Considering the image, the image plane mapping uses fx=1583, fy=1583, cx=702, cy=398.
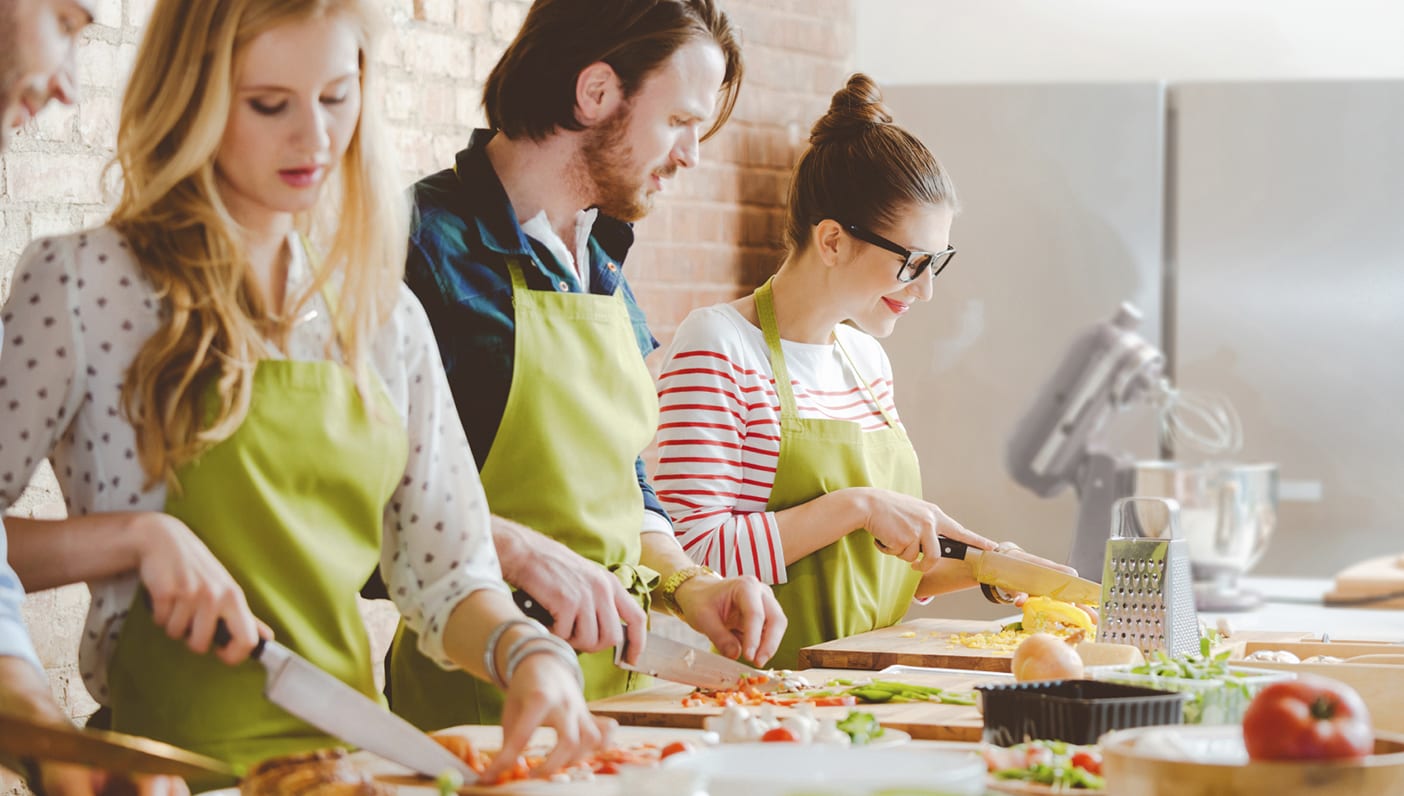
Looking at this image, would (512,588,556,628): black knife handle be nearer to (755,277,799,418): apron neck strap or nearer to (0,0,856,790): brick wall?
(0,0,856,790): brick wall

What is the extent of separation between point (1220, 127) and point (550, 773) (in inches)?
128

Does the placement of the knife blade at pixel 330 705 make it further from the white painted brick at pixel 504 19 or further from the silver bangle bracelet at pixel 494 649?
the white painted brick at pixel 504 19

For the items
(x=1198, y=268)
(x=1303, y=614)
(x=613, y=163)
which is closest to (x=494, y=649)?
(x=613, y=163)

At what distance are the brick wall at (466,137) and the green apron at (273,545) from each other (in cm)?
35

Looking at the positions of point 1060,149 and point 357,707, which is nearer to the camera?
point 357,707

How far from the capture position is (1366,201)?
13.2 feet

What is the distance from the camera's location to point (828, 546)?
2.35 metres

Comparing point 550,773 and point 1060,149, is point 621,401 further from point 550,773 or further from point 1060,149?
point 1060,149

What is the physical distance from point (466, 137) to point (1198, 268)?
2.05 meters

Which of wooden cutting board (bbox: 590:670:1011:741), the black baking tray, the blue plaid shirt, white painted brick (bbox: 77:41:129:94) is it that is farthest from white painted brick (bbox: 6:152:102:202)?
the black baking tray

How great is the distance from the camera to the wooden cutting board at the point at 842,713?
1.56 m

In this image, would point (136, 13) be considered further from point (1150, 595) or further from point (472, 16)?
point (1150, 595)

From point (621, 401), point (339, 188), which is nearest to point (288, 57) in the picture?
point (339, 188)

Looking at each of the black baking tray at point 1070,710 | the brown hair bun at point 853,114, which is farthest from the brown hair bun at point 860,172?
the black baking tray at point 1070,710
